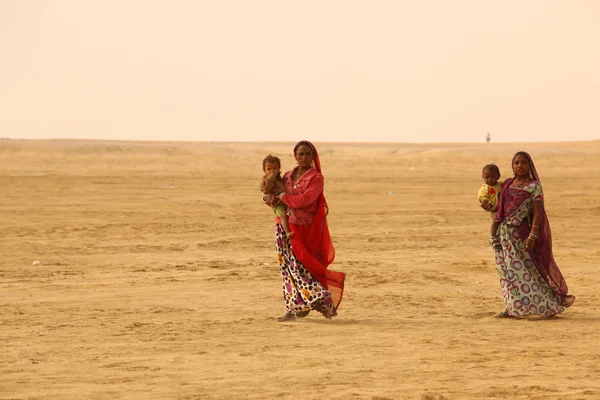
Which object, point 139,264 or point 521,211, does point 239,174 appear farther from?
point 521,211

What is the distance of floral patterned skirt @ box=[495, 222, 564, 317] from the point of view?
10.1 m

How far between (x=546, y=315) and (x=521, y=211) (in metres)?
0.98

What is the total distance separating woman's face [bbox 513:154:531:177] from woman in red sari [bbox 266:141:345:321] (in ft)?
5.54

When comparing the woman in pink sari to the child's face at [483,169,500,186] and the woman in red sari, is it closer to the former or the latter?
the child's face at [483,169,500,186]

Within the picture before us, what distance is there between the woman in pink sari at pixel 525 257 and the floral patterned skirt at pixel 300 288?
162cm

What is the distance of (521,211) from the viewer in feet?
32.8

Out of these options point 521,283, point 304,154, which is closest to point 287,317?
point 304,154

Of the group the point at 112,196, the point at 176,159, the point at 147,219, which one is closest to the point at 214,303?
the point at 147,219

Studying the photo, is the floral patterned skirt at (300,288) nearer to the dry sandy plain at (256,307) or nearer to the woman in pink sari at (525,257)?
the dry sandy plain at (256,307)

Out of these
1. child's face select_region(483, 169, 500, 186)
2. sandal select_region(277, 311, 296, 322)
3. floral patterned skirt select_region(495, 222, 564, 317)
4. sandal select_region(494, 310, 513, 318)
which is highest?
child's face select_region(483, 169, 500, 186)

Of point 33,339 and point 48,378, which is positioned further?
point 33,339

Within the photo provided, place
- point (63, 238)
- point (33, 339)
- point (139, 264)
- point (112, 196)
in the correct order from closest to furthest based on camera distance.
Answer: point (33, 339), point (139, 264), point (63, 238), point (112, 196)

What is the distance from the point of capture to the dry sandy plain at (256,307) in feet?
24.5

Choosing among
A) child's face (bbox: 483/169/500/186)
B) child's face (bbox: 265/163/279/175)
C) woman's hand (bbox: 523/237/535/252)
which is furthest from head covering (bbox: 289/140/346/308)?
woman's hand (bbox: 523/237/535/252)
